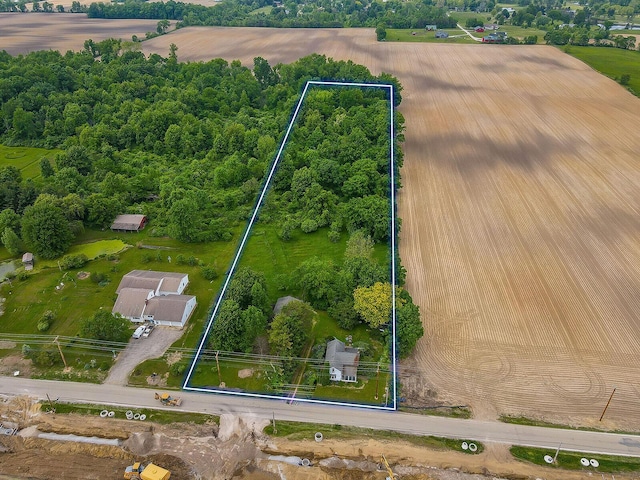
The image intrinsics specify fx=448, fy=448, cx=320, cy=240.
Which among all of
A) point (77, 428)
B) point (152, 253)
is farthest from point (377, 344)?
point (152, 253)

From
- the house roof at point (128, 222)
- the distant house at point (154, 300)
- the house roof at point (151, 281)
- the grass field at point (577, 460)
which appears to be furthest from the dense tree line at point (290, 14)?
the grass field at point (577, 460)

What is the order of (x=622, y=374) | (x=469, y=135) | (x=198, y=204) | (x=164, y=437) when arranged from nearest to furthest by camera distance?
(x=164, y=437), (x=622, y=374), (x=198, y=204), (x=469, y=135)

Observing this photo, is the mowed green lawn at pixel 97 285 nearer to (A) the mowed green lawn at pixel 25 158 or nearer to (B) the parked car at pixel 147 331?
(B) the parked car at pixel 147 331

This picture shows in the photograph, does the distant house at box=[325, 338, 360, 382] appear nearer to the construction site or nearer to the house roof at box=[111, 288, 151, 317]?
the construction site

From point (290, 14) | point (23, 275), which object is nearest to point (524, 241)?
point (23, 275)

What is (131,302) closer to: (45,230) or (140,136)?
(45,230)

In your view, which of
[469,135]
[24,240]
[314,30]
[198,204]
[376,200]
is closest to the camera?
[24,240]

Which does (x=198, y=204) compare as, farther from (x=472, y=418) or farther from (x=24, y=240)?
(x=472, y=418)
